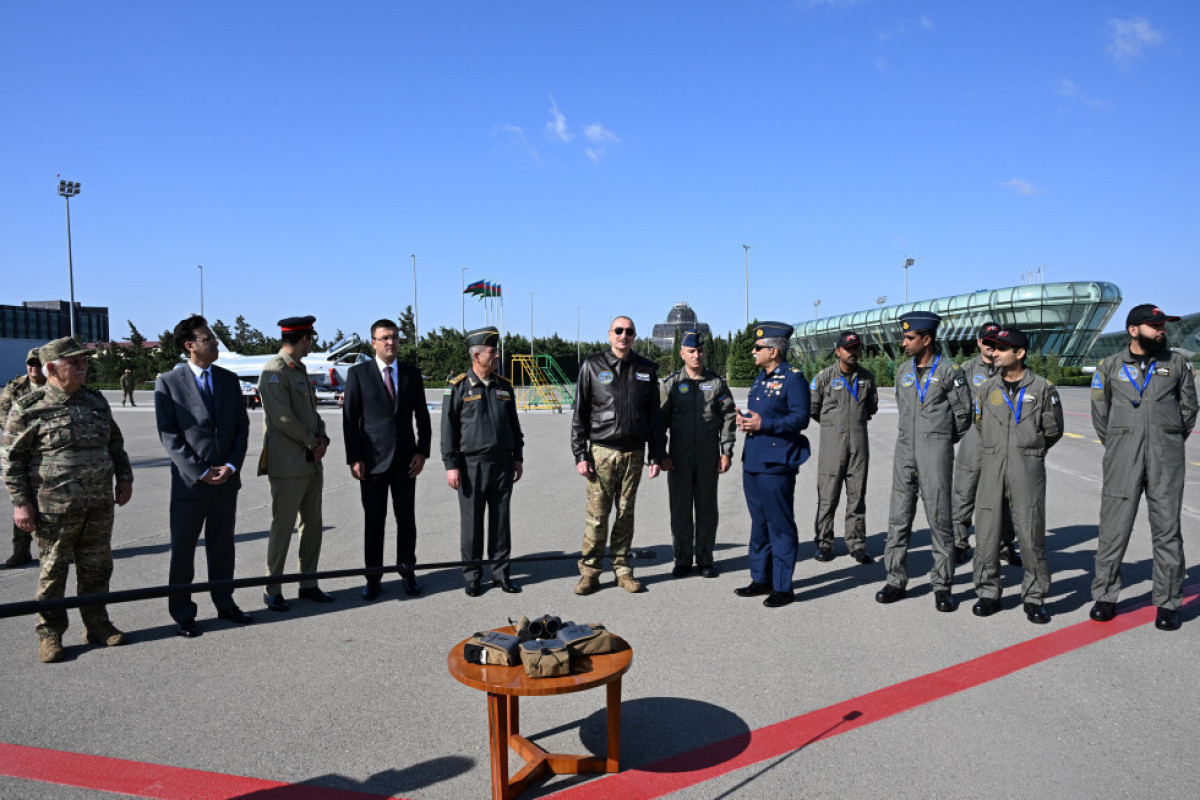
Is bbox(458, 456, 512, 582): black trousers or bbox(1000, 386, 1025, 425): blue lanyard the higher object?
bbox(1000, 386, 1025, 425): blue lanyard

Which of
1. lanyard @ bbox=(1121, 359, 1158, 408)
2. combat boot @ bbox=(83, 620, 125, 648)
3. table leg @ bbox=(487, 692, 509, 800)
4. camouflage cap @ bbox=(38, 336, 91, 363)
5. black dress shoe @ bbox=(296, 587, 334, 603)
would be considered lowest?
black dress shoe @ bbox=(296, 587, 334, 603)

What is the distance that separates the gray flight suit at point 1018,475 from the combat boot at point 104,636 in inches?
230

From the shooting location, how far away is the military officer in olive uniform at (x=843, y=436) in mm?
7367

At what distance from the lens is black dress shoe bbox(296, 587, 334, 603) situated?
5883mm

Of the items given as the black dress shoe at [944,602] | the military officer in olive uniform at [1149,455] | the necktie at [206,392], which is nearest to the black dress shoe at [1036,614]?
the military officer in olive uniform at [1149,455]

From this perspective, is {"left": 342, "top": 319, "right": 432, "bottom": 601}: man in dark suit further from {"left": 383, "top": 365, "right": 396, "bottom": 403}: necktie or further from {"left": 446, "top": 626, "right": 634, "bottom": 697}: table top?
{"left": 446, "top": 626, "right": 634, "bottom": 697}: table top

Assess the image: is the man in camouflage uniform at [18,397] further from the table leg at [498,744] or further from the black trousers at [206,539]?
the table leg at [498,744]

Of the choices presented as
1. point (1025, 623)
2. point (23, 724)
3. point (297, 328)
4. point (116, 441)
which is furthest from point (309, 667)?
point (1025, 623)

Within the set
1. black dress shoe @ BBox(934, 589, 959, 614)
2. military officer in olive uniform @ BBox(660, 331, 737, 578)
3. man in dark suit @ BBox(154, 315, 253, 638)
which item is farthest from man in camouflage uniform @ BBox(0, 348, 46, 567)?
black dress shoe @ BBox(934, 589, 959, 614)

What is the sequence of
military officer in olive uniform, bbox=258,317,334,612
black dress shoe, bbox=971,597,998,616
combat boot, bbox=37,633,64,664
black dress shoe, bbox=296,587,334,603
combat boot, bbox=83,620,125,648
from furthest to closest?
1. black dress shoe, bbox=296,587,334,603
2. military officer in olive uniform, bbox=258,317,334,612
3. black dress shoe, bbox=971,597,998,616
4. combat boot, bbox=83,620,125,648
5. combat boot, bbox=37,633,64,664

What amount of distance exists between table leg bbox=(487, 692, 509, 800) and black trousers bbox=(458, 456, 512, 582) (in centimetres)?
318

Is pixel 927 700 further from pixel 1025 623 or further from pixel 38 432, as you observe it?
pixel 38 432

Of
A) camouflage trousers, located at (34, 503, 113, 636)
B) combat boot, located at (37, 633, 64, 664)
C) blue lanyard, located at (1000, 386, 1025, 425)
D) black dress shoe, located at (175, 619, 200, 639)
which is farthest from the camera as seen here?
blue lanyard, located at (1000, 386, 1025, 425)

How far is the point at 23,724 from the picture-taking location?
379cm
